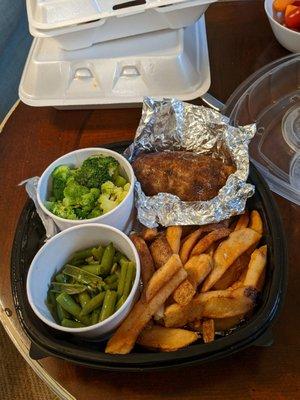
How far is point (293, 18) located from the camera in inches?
46.3

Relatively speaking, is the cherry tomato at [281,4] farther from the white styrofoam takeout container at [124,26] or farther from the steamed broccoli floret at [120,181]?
the steamed broccoli floret at [120,181]

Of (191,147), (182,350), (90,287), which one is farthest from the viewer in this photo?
(191,147)

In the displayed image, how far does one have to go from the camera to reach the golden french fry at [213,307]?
779 millimetres

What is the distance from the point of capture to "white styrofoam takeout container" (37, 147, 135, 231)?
0.90 m

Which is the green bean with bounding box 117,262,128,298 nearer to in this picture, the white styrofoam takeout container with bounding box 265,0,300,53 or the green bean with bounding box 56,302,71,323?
the green bean with bounding box 56,302,71,323

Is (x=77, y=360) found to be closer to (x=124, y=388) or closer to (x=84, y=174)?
(x=124, y=388)

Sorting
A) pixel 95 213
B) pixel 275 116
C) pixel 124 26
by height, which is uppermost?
pixel 124 26

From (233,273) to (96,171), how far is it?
333 millimetres

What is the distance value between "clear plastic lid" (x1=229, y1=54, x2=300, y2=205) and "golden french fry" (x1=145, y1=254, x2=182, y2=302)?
1.08ft

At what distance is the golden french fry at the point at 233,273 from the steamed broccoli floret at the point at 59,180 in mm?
355

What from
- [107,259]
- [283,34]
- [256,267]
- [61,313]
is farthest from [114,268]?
[283,34]

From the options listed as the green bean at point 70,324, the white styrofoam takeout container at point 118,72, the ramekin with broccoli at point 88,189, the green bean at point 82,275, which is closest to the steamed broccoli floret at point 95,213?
the ramekin with broccoli at point 88,189

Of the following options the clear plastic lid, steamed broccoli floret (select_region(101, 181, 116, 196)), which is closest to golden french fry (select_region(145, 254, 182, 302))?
steamed broccoli floret (select_region(101, 181, 116, 196))

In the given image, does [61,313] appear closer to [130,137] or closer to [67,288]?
[67,288]
